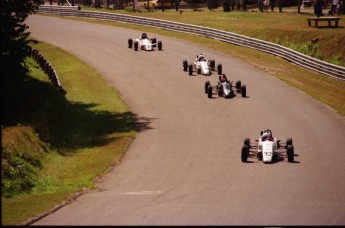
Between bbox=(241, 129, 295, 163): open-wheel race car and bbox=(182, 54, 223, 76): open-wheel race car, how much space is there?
49.7ft

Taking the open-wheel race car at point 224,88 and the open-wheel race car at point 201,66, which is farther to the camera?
the open-wheel race car at point 201,66

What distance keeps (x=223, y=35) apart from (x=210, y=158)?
101 feet

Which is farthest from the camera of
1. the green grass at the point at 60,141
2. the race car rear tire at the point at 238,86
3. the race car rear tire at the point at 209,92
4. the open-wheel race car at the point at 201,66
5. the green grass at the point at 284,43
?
the open-wheel race car at the point at 201,66

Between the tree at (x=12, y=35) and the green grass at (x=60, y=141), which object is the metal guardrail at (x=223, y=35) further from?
the tree at (x=12, y=35)

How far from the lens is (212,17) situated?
65688mm

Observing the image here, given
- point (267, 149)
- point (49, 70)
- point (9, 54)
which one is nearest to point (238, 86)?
point (49, 70)

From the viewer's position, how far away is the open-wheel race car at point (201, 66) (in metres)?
41.1

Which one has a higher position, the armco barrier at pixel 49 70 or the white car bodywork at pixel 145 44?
the white car bodywork at pixel 145 44

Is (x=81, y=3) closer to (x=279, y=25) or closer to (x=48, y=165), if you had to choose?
(x=279, y=25)

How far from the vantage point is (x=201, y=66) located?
4150cm

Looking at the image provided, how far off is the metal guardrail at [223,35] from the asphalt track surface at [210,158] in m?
4.60

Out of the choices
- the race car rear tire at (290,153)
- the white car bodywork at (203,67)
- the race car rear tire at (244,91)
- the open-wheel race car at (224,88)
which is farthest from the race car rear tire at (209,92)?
the race car rear tire at (290,153)

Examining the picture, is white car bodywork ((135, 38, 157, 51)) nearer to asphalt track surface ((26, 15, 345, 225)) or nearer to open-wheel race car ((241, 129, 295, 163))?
asphalt track surface ((26, 15, 345, 225))

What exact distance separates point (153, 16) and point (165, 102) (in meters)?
32.0
